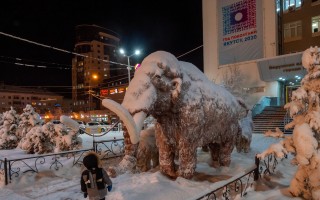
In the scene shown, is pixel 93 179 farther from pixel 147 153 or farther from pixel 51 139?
pixel 51 139

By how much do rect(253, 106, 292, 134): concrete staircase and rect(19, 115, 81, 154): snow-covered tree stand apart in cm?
1349

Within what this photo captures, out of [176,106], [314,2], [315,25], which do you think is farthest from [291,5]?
[176,106]

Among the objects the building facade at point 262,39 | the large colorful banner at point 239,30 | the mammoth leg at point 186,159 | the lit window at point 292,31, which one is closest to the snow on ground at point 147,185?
the mammoth leg at point 186,159

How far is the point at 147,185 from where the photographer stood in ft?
21.5

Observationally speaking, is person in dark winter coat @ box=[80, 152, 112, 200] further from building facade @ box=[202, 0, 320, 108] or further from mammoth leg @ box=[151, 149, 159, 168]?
building facade @ box=[202, 0, 320, 108]

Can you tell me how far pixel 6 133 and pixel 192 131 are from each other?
14.3 m

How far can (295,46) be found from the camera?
91.2ft

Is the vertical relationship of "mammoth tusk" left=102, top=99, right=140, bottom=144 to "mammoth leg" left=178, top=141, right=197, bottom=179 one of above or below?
above

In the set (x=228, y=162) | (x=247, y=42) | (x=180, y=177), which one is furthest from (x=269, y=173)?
(x=247, y=42)

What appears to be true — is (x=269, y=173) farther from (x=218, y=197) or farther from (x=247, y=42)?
(x=247, y=42)

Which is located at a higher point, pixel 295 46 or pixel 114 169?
pixel 295 46

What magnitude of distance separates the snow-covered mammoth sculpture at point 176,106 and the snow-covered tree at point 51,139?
22.0ft

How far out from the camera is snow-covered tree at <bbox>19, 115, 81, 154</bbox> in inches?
506

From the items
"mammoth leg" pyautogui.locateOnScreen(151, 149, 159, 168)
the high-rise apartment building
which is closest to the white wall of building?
"mammoth leg" pyautogui.locateOnScreen(151, 149, 159, 168)
